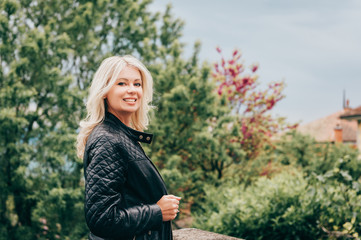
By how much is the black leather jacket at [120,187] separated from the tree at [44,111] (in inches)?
261

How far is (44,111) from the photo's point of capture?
975 cm

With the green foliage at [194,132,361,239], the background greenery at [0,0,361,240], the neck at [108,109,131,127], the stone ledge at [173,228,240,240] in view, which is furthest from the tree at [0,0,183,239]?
the neck at [108,109,131,127]

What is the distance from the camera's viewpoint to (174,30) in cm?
1225

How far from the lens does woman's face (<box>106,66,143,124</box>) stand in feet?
8.18

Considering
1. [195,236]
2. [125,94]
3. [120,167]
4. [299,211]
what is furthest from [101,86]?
[299,211]

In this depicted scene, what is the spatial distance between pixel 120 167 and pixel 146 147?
295 inches

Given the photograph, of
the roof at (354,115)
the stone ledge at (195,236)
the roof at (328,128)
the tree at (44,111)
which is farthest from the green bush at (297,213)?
the roof at (328,128)

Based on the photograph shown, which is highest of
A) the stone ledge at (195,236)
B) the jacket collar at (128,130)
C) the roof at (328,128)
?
the jacket collar at (128,130)

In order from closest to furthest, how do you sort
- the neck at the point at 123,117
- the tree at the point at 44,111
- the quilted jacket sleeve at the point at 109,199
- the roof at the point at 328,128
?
the quilted jacket sleeve at the point at 109,199
the neck at the point at 123,117
the tree at the point at 44,111
the roof at the point at 328,128

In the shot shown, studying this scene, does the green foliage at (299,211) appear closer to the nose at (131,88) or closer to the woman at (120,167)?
the woman at (120,167)

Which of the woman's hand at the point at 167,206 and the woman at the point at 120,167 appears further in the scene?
the woman's hand at the point at 167,206

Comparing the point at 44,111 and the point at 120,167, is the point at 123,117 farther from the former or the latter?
the point at 44,111

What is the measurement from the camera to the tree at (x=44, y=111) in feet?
29.2

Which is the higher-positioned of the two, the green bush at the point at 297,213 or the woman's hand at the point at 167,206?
the woman's hand at the point at 167,206
